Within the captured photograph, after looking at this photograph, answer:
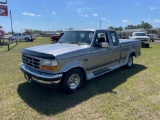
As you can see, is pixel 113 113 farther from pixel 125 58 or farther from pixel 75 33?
pixel 125 58

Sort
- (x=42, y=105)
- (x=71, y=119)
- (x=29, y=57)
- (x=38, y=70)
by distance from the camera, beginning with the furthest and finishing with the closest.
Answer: (x=29, y=57), (x=38, y=70), (x=42, y=105), (x=71, y=119)

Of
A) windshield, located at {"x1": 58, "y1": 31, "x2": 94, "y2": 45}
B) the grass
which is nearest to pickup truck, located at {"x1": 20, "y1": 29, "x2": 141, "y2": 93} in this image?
windshield, located at {"x1": 58, "y1": 31, "x2": 94, "y2": 45}

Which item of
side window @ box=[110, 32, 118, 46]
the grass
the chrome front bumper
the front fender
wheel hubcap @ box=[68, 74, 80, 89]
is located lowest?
the grass

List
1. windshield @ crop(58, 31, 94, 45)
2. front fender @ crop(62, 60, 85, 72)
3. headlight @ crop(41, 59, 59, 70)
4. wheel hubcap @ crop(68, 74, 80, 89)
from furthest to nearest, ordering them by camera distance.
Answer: windshield @ crop(58, 31, 94, 45), wheel hubcap @ crop(68, 74, 80, 89), front fender @ crop(62, 60, 85, 72), headlight @ crop(41, 59, 59, 70)

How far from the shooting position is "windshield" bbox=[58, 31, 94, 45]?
569 cm

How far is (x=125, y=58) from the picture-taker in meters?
7.81

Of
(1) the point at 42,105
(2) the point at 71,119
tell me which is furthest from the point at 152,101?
(1) the point at 42,105

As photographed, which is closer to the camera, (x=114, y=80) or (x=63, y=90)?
(x=63, y=90)

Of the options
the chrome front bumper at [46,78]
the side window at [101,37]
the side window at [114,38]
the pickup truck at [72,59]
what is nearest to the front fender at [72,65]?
the pickup truck at [72,59]

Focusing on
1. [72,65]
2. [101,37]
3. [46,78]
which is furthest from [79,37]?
[46,78]

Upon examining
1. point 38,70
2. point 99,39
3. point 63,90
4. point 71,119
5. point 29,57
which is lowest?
point 71,119

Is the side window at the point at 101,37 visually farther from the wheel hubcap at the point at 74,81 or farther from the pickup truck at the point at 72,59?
the wheel hubcap at the point at 74,81

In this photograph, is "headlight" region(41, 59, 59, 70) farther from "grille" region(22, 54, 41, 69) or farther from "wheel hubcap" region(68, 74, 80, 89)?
"wheel hubcap" region(68, 74, 80, 89)

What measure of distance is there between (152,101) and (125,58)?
3.42m
